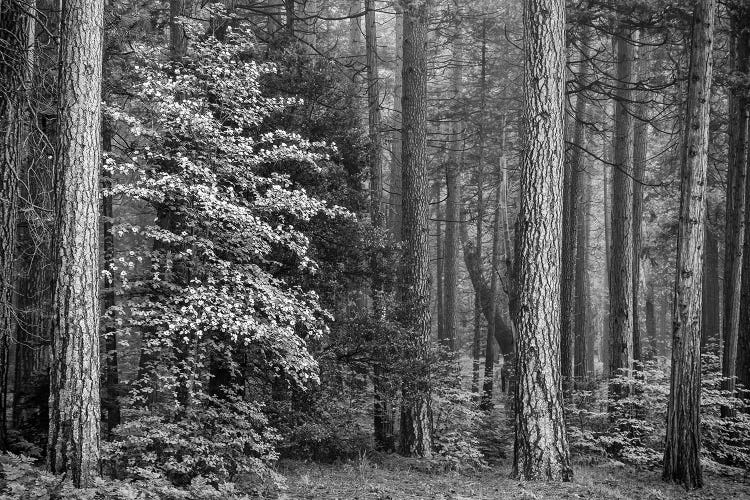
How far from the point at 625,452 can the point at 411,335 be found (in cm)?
523

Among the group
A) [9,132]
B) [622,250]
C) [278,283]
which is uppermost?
[9,132]

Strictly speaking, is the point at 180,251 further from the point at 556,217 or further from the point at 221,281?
the point at 556,217

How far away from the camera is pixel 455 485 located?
8.85m

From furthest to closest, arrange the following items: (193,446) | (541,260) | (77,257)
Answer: (541,260) < (193,446) < (77,257)

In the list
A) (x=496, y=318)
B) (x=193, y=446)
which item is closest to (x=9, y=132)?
(x=193, y=446)

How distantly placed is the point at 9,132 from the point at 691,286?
1016cm

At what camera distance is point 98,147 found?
6.54 meters

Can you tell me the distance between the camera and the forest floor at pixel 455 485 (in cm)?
768

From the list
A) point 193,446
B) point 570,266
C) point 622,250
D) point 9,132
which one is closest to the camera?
point 193,446

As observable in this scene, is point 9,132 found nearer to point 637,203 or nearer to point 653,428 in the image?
point 653,428

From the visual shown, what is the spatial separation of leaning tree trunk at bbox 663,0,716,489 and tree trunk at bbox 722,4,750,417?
3.96m

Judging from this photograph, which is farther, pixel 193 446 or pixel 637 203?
pixel 637 203

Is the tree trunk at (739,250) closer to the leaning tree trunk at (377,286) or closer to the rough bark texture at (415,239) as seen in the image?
the rough bark texture at (415,239)

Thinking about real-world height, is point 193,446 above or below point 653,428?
above
